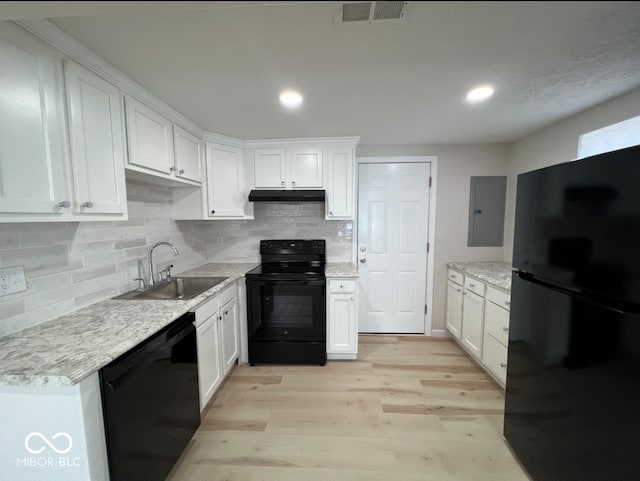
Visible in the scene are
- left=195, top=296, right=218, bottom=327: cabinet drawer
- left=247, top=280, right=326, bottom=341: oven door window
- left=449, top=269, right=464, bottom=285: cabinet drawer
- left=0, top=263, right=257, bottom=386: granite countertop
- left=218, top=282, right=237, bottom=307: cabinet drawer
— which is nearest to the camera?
left=0, top=263, right=257, bottom=386: granite countertop

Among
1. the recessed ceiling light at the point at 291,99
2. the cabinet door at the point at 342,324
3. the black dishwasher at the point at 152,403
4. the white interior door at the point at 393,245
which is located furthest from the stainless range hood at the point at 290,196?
the black dishwasher at the point at 152,403

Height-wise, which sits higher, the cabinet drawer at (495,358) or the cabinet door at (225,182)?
the cabinet door at (225,182)

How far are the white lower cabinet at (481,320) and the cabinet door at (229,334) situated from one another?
2320mm

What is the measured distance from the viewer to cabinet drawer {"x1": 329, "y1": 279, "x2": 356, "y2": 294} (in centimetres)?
249

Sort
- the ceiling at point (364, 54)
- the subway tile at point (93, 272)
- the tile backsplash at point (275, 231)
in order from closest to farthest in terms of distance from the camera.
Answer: the ceiling at point (364, 54) < the subway tile at point (93, 272) < the tile backsplash at point (275, 231)

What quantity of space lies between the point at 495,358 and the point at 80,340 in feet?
9.34

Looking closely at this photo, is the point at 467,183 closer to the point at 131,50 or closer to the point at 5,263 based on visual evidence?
the point at 131,50

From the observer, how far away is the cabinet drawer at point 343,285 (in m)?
2.49

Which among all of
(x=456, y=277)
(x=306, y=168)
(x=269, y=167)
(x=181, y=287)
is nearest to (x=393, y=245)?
(x=456, y=277)

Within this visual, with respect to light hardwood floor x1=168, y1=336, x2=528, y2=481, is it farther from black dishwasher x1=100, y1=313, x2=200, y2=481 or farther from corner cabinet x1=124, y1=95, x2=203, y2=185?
corner cabinet x1=124, y1=95, x2=203, y2=185

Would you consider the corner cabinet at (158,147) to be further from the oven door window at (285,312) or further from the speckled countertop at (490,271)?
the speckled countertop at (490,271)

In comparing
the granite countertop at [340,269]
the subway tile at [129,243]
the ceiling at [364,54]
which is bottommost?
the granite countertop at [340,269]

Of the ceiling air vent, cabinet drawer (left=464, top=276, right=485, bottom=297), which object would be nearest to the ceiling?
the ceiling air vent

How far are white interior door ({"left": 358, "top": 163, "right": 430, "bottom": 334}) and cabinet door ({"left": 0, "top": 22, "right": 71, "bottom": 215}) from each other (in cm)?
253
